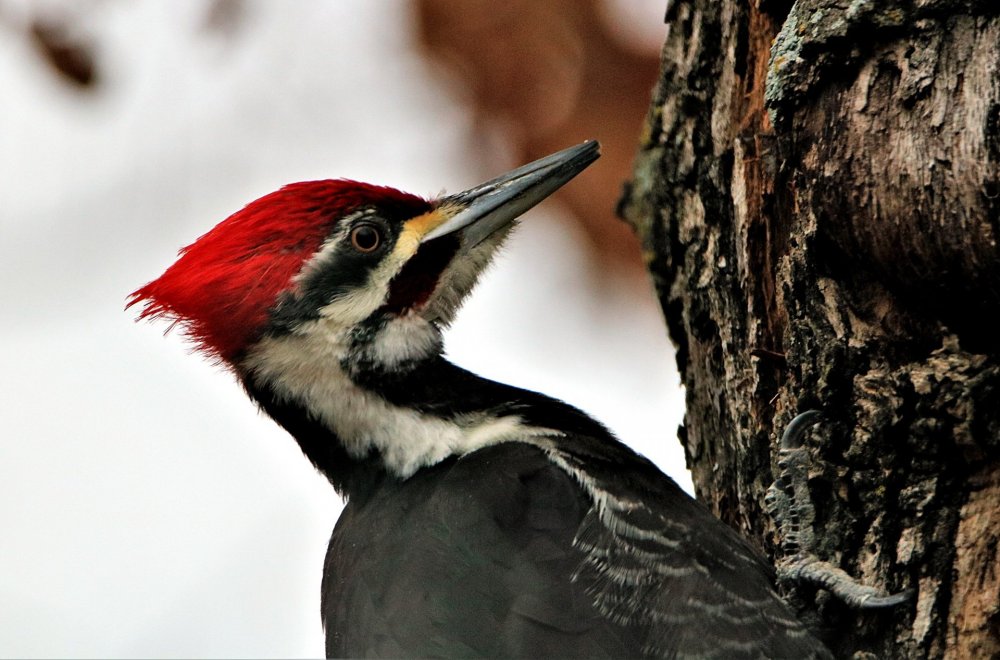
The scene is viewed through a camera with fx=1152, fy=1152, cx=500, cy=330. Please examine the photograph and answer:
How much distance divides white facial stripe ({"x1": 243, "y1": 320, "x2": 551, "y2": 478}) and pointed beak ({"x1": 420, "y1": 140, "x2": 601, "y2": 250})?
0.46 meters

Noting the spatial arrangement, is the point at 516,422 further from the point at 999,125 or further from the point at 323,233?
the point at 999,125

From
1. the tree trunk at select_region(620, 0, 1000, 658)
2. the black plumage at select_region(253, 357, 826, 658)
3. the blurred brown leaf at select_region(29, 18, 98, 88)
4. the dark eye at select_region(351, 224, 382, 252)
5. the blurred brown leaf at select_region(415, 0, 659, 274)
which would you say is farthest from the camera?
the blurred brown leaf at select_region(415, 0, 659, 274)

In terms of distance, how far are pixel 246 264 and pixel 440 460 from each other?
72cm

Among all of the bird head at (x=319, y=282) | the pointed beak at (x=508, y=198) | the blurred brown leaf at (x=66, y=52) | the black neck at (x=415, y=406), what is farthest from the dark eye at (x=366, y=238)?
the blurred brown leaf at (x=66, y=52)

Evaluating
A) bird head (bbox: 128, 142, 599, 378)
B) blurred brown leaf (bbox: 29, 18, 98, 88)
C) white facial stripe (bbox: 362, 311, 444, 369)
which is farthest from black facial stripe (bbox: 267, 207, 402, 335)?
blurred brown leaf (bbox: 29, 18, 98, 88)

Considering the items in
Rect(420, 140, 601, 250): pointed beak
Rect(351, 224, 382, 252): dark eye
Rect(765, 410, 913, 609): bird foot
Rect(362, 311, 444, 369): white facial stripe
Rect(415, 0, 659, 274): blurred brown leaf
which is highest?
Rect(415, 0, 659, 274): blurred brown leaf

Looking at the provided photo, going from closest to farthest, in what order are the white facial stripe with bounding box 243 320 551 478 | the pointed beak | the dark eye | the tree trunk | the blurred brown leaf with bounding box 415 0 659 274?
the tree trunk < the white facial stripe with bounding box 243 320 551 478 < the dark eye < the pointed beak < the blurred brown leaf with bounding box 415 0 659 274

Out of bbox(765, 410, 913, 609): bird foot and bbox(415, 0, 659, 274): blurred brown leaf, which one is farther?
bbox(415, 0, 659, 274): blurred brown leaf

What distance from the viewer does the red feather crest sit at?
3012 millimetres

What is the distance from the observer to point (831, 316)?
250 cm

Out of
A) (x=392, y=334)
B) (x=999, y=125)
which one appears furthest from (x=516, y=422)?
(x=999, y=125)

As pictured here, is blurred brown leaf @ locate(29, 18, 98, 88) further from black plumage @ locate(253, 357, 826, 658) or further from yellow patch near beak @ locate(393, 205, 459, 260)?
black plumage @ locate(253, 357, 826, 658)

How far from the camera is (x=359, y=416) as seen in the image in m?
3.01

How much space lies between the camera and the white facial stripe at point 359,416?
296cm
